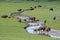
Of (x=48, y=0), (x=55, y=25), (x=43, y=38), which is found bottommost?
(x=48, y=0)

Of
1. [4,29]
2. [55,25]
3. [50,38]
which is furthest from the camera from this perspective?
[55,25]

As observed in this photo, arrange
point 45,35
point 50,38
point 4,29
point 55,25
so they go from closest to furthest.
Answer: point 50,38 < point 45,35 < point 4,29 < point 55,25

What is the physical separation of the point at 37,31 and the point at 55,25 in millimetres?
3206

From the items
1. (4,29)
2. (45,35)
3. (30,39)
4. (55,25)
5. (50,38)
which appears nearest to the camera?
(30,39)

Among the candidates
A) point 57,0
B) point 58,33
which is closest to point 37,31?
point 58,33

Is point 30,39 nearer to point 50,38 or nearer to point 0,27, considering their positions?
point 50,38

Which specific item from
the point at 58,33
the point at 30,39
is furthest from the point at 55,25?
the point at 30,39

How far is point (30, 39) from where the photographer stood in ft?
A: 39.3

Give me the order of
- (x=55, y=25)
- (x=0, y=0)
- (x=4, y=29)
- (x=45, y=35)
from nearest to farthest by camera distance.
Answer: (x=45, y=35), (x=4, y=29), (x=55, y=25), (x=0, y=0)

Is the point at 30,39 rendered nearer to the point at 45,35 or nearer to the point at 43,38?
the point at 43,38

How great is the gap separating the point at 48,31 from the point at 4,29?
2.82 metres

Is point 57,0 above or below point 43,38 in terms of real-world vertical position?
below

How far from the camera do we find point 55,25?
17219mm

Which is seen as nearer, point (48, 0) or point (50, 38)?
point (50, 38)
